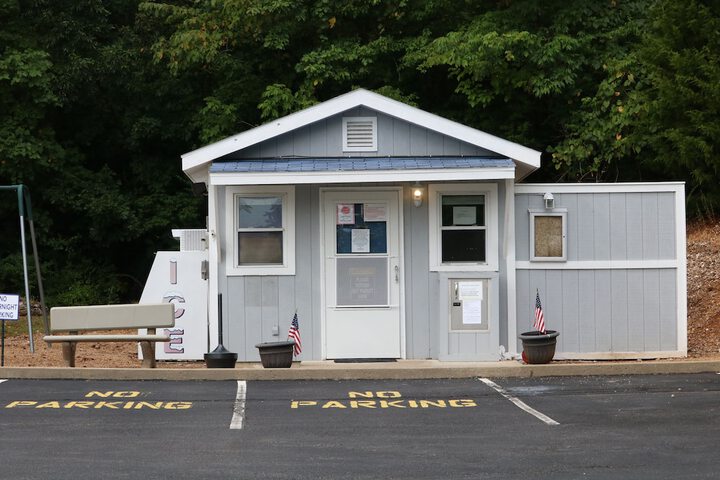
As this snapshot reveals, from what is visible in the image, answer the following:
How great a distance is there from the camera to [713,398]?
11445 millimetres

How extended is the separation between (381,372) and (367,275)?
2.30 metres

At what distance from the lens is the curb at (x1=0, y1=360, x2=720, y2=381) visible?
13625 mm

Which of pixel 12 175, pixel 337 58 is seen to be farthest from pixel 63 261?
pixel 337 58

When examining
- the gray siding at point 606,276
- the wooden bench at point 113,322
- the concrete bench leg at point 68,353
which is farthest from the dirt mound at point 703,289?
the concrete bench leg at point 68,353

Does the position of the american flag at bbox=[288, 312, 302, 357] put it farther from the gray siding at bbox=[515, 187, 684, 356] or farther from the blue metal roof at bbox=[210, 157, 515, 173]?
the gray siding at bbox=[515, 187, 684, 356]

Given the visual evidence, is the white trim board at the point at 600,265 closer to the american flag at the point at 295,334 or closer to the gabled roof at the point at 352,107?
the gabled roof at the point at 352,107

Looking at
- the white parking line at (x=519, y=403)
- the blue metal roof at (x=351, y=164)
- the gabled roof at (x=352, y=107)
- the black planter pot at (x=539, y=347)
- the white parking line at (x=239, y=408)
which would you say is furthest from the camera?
the gabled roof at (x=352, y=107)

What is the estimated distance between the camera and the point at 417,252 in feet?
51.9

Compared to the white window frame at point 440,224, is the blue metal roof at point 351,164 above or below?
above

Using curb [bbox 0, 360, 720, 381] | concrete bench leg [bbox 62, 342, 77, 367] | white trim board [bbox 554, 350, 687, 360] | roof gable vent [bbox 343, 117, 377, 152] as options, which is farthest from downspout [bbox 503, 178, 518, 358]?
concrete bench leg [bbox 62, 342, 77, 367]

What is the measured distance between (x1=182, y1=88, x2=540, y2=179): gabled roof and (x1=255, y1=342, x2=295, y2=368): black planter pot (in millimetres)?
2873

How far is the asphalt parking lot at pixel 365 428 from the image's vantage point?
8211 mm

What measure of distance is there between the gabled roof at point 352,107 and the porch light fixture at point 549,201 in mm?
465

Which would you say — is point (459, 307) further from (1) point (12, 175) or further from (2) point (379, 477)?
(1) point (12, 175)
